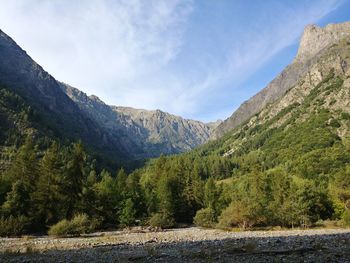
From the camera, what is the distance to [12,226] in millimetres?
63031

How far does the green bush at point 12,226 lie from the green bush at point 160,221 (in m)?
27.2

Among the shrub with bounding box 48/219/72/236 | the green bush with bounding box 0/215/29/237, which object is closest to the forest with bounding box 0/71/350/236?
the green bush with bounding box 0/215/29/237

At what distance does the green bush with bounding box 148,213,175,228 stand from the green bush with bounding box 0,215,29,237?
27247 mm

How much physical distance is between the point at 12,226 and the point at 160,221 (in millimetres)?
31591

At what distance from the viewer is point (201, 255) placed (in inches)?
1083

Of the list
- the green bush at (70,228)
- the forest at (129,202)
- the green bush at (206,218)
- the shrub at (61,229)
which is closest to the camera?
the shrub at (61,229)

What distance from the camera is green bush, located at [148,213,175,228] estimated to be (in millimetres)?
80863

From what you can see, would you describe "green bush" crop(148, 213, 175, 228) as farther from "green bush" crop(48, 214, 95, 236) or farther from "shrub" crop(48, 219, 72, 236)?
"shrub" crop(48, 219, 72, 236)

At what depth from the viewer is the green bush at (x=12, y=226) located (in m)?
61.8

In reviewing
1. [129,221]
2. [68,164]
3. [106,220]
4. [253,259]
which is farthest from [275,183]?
[253,259]

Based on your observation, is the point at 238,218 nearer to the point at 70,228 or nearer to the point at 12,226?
the point at 70,228

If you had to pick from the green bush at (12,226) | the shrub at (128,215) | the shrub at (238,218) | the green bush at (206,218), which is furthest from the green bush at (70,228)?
the green bush at (206,218)

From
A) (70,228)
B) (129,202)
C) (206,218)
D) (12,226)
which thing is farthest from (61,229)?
(206,218)

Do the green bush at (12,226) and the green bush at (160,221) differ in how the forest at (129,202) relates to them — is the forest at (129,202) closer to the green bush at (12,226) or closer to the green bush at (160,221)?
the green bush at (12,226)
